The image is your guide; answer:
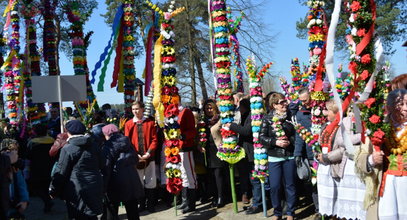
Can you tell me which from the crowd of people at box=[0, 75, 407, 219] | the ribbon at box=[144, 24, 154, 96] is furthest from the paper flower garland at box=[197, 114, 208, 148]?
the ribbon at box=[144, 24, 154, 96]

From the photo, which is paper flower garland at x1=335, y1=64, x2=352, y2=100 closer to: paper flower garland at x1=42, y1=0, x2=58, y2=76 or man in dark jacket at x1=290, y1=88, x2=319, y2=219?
man in dark jacket at x1=290, y1=88, x2=319, y2=219

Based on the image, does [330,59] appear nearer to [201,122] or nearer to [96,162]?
[96,162]

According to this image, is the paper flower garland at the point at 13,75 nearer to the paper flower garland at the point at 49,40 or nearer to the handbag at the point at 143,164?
the paper flower garland at the point at 49,40

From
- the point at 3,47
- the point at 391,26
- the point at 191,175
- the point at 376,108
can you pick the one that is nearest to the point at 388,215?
the point at 376,108

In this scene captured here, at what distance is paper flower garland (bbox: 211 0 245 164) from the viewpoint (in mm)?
7336

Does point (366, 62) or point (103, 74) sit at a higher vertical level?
point (103, 74)

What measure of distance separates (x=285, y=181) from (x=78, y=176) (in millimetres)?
3026

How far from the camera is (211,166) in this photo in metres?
7.97

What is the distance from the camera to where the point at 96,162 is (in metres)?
5.75

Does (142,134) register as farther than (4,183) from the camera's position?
Yes

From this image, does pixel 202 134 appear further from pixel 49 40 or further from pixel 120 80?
pixel 49 40

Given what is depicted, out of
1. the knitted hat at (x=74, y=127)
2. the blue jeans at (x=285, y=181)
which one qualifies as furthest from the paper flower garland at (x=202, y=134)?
the knitted hat at (x=74, y=127)

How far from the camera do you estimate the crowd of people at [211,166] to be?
4031 millimetres

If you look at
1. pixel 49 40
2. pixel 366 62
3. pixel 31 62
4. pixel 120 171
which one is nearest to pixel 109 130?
pixel 120 171
